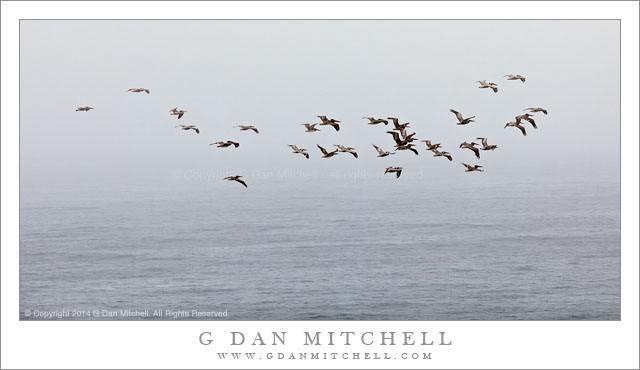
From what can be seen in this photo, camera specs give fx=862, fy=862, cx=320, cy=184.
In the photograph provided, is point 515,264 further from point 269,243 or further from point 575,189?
point 575,189

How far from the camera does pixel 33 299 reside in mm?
93062

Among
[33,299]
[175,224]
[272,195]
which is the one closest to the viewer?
[33,299]

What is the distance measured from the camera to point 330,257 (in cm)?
10888

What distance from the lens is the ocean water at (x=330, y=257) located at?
88.1 meters

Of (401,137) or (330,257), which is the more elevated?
(401,137)

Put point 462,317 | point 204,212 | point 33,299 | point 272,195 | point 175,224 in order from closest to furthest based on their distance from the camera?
point 462,317, point 33,299, point 175,224, point 204,212, point 272,195

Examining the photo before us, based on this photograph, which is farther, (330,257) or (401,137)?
(330,257)

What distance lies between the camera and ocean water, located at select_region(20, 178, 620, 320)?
8812 centimetres

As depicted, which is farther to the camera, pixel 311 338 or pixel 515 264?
pixel 515 264

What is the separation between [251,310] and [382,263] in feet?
83.3

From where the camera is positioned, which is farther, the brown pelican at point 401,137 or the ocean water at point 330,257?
the ocean water at point 330,257

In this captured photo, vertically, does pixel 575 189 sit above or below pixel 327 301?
above

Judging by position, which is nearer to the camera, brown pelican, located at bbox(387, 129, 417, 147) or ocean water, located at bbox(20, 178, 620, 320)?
brown pelican, located at bbox(387, 129, 417, 147)

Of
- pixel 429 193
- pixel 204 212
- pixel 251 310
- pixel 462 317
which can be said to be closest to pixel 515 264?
pixel 462 317
